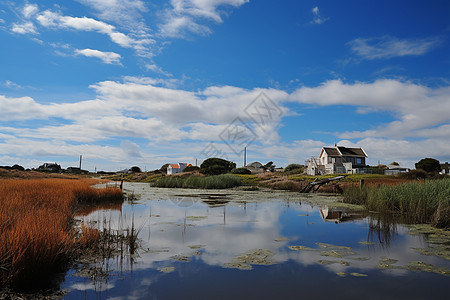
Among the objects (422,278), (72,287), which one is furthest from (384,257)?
(72,287)

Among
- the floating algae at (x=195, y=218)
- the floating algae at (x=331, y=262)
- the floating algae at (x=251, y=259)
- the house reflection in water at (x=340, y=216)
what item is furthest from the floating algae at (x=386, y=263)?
the floating algae at (x=195, y=218)

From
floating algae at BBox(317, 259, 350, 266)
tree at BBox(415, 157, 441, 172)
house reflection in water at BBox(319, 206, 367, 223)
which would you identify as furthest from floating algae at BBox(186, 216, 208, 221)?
tree at BBox(415, 157, 441, 172)

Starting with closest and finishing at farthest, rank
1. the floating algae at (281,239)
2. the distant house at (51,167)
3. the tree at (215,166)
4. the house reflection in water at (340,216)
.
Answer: the floating algae at (281,239) → the house reflection in water at (340,216) → the tree at (215,166) → the distant house at (51,167)

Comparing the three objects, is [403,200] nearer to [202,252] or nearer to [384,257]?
[384,257]

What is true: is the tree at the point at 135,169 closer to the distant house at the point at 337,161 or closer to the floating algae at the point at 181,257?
the distant house at the point at 337,161

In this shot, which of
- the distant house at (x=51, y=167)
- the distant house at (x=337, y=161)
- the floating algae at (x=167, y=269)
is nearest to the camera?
the floating algae at (x=167, y=269)

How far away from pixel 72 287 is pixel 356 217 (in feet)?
36.4

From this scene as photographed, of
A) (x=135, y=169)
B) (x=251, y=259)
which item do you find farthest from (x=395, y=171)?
(x=135, y=169)

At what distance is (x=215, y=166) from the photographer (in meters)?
57.3

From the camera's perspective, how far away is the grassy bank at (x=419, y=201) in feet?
34.3

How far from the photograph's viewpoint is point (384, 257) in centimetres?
653

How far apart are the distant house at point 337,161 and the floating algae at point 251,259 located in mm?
44029

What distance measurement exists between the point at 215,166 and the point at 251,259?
5107cm

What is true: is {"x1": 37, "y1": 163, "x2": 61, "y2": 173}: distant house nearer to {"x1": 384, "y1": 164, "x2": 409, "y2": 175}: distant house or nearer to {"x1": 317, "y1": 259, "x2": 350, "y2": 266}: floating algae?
{"x1": 384, "y1": 164, "x2": 409, "y2": 175}: distant house
